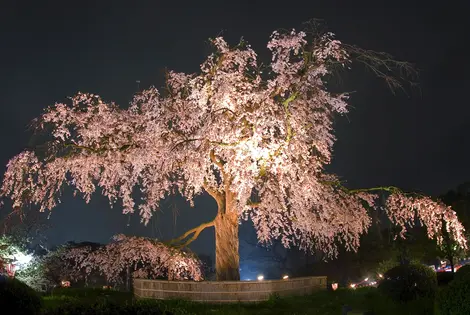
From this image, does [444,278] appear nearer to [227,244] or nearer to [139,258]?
[227,244]

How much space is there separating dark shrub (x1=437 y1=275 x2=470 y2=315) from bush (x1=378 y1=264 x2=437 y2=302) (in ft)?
16.8

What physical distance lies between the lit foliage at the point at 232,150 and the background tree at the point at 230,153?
4 cm

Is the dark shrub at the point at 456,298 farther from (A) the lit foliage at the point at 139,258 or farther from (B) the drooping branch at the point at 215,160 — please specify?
(A) the lit foliage at the point at 139,258

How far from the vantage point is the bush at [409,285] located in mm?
15641

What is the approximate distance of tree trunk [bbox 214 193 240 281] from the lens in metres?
20.1

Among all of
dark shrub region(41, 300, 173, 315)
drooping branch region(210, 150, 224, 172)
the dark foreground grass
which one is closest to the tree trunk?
drooping branch region(210, 150, 224, 172)

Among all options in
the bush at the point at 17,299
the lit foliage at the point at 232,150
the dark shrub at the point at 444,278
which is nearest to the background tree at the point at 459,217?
the dark shrub at the point at 444,278

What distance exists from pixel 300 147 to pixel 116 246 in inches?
334

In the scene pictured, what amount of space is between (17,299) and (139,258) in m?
9.81

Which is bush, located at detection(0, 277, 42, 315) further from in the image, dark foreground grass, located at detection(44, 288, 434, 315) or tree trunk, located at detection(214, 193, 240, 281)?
tree trunk, located at detection(214, 193, 240, 281)

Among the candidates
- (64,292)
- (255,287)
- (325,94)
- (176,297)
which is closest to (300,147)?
(325,94)

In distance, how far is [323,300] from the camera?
60.4 feet

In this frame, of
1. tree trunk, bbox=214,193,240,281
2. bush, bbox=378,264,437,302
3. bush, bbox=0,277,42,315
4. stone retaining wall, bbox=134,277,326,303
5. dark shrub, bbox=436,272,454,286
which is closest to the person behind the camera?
bush, bbox=0,277,42,315

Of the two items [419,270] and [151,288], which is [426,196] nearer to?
[419,270]
